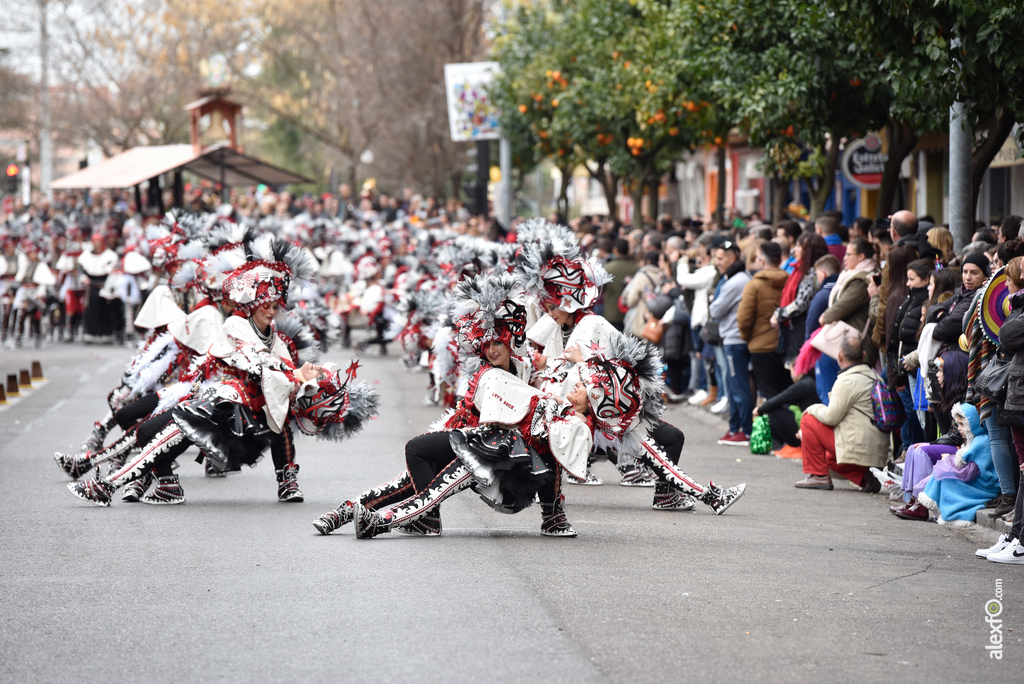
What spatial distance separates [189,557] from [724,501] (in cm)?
356

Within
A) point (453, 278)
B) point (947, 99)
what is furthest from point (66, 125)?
point (947, 99)

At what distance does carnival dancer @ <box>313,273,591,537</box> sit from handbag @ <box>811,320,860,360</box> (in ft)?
13.3

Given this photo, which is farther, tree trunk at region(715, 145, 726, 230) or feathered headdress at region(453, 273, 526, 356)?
tree trunk at region(715, 145, 726, 230)

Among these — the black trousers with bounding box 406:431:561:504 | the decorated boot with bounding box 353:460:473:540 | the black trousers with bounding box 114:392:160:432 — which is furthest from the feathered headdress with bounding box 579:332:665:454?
the black trousers with bounding box 114:392:160:432

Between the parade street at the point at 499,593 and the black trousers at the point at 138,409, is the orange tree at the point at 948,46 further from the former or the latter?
the black trousers at the point at 138,409

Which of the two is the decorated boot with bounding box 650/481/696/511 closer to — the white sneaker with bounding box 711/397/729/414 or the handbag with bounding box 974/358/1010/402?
the handbag with bounding box 974/358/1010/402

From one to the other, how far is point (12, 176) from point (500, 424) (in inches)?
1353

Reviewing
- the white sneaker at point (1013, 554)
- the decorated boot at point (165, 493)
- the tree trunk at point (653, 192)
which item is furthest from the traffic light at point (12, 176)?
the white sneaker at point (1013, 554)

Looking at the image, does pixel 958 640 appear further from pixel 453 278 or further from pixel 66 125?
pixel 66 125

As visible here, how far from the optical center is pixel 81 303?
91.4 ft

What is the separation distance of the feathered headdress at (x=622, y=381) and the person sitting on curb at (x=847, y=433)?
2813 mm

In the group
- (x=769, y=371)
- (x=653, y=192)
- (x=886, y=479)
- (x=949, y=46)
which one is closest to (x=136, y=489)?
(x=886, y=479)

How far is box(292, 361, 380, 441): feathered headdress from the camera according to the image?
388 inches

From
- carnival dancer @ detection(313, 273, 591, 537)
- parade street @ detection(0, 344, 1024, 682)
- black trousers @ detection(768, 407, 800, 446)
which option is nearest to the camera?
parade street @ detection(0, 344, 1024, 682)
